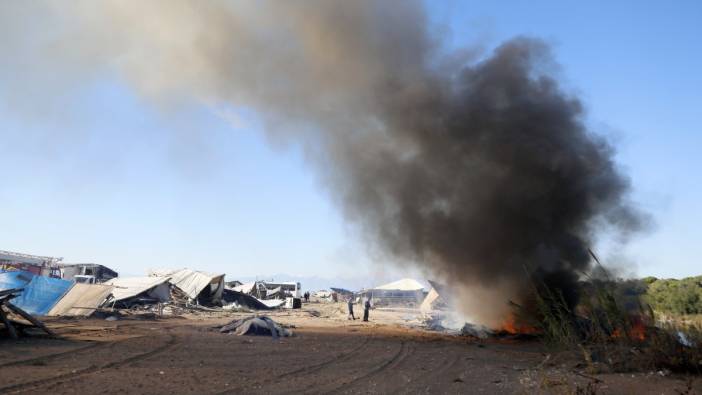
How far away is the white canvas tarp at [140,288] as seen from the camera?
25.0 metres

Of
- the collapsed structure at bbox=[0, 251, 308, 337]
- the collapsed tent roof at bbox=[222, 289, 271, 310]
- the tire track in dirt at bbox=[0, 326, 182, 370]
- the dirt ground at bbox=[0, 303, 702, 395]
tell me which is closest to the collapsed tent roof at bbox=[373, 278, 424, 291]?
the collapsed structure at bbox=[0, 251, 308, 337]

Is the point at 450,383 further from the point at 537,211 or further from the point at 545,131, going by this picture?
the point at 545,131

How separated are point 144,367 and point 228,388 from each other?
223cm

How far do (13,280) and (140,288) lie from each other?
5639mm

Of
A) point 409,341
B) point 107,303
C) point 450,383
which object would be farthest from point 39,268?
point 450,383

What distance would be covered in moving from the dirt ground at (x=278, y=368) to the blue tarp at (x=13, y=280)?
10.5 metres

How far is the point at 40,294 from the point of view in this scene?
2067cm

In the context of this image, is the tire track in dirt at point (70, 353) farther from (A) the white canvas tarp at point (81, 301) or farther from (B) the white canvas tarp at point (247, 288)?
(B) the white canvas tarp at point (247, 288)

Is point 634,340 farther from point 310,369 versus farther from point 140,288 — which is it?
point 140,288

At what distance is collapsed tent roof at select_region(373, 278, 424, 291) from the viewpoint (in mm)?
52719

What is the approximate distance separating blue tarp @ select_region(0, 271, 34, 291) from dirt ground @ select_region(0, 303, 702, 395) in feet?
34.5

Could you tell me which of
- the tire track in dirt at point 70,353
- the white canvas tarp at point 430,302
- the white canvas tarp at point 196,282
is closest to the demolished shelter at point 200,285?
the white canvas tarp at point 196,282

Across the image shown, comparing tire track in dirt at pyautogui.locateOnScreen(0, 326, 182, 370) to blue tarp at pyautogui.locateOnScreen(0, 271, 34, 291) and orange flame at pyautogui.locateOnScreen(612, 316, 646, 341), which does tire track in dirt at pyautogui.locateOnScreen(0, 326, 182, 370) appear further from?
blue tarp at pyautogui.locateOnScreen(0, 271, 34, 291)

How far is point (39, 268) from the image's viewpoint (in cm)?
3681
